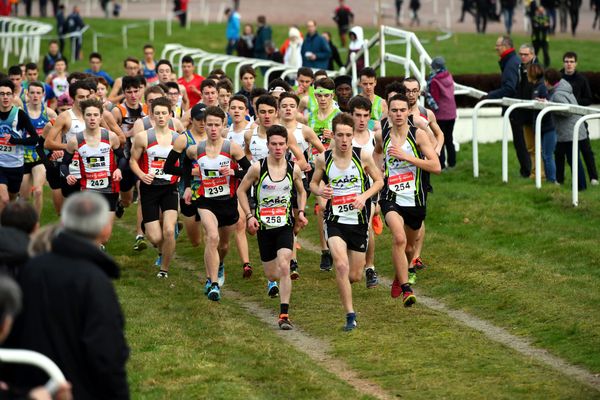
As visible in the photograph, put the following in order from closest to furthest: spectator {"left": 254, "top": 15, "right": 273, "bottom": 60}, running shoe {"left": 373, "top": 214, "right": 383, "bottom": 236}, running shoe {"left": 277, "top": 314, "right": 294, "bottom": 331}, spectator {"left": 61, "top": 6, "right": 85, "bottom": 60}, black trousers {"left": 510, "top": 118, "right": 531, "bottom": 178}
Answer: running shoe {"left": 277, "top": 314, "right": 294, "bottom": 331}, running shoe {"left": 373, "top": 214, "right": 383, "bottom": 236}, black trousers {"left": 510, "top": 118, "right": 531, "bottom": 178}, spectator {"left": 254, "top": 15, "right": 273, "bottom": 60}, spectator {"left": 61, "top": 6, "right": 85, "bottom": 60}

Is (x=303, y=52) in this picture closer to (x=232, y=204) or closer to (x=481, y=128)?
(x=481, y=128)

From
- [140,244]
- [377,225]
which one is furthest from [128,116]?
[377,225]

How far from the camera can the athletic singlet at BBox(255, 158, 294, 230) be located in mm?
13148

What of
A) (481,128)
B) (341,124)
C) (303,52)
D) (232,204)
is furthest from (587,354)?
(303,52)

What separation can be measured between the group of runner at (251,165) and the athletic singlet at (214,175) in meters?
0.01

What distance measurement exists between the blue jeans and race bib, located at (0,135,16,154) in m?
7.62

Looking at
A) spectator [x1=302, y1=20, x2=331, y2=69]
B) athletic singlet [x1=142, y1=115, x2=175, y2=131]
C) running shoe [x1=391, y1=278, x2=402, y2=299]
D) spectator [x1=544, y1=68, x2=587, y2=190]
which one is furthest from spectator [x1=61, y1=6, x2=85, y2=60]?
running shoe [x1=391, y1=278, x2=402, y2=299]

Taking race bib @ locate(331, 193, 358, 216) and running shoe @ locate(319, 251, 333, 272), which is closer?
race bib @ locate(331, 193, 358, 216)

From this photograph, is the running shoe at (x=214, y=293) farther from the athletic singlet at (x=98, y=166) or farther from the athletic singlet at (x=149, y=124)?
the athletic singlet at (x=149, y=124)

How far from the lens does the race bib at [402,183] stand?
44.3ft

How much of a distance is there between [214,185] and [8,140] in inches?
134

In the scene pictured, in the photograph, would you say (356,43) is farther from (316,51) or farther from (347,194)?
(347,194)

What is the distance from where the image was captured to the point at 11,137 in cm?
1630

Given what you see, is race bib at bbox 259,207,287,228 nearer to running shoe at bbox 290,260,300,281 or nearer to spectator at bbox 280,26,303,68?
running shoe at bbox 290,260,300,281
